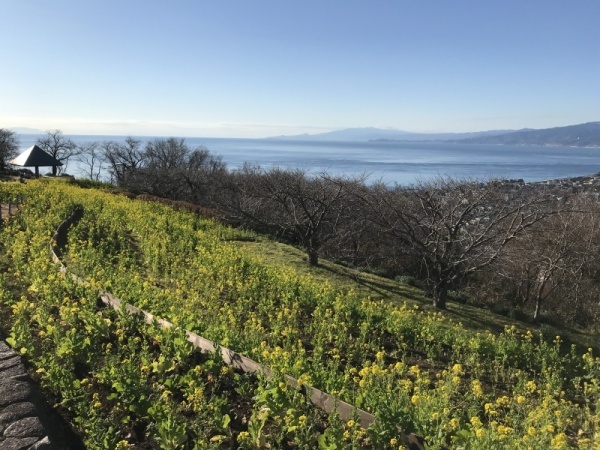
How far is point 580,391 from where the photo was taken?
295 inches

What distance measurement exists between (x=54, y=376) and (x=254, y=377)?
2.54m

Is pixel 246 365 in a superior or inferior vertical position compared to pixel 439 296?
superior

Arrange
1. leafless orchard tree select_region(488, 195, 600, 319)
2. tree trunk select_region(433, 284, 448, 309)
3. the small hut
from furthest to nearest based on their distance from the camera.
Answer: the small hut, leafless orchard tree select_region(488, 195, 600, 319), tree trunk select_region(433, 284, 448, 309)

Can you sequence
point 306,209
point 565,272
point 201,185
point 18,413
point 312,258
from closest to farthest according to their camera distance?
point 18,413 < point 312,258 < point 306,209 < point 565,272 < point 201,185

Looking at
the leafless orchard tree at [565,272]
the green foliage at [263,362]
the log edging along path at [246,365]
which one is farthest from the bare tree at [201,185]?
the log edging along path at [246,365]

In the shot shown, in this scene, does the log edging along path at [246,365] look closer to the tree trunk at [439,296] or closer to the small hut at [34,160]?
the tree trunk at [439,296]

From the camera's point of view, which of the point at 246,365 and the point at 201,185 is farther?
Answer: the point at 201,185

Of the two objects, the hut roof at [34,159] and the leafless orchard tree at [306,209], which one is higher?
the hut roof at [34,159]

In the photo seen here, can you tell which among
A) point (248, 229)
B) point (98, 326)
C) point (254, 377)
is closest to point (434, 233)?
point (254, 377)

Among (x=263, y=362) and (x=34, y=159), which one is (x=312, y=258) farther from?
(x=34, y=159)

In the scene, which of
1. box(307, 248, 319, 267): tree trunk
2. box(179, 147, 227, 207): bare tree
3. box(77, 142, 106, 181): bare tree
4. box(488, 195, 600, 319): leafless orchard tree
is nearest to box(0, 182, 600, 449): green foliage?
box(307, 248, 319, 267): tree trunk

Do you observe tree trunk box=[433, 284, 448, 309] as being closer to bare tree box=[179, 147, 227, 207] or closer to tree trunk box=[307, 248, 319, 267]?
tree trunk box=[307, 248, 319, 267]

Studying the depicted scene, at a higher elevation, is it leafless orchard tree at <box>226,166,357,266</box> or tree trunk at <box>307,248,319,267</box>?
leafless orchard tree at <box>226,166,357,266</box>

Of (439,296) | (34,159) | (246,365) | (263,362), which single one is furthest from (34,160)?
(263,362)
